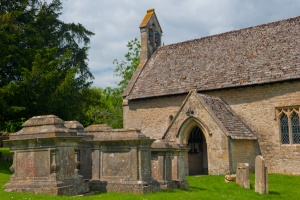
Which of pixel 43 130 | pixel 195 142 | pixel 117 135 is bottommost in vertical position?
pixel 195 142

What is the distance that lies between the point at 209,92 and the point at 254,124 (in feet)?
11.3

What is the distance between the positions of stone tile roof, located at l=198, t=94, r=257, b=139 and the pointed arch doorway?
3.16 m

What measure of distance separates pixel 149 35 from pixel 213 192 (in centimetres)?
1995

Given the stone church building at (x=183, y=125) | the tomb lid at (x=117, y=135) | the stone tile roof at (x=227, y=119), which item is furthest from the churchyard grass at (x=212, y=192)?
the stone tile roof at (x=227, y=119)

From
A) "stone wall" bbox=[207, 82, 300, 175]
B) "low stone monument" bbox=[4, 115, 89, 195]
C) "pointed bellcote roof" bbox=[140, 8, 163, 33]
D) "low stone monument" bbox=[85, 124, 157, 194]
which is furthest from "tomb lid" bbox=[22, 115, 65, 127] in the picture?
"pointed bellcote roof" bbox=[140, 8, 163, 33]

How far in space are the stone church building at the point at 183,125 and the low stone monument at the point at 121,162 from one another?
29 mm

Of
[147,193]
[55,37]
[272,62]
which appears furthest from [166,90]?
[147,193]

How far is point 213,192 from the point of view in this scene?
1308 centimetres

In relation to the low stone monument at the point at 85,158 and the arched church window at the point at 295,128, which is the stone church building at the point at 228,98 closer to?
the arched church window at the point at 295,128

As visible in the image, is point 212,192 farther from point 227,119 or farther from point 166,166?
point 227,119

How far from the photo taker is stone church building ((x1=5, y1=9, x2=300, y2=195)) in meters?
10.2

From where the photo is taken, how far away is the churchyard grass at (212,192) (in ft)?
31.6

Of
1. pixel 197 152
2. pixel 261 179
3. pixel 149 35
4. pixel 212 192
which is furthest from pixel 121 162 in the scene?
pixel 149 35

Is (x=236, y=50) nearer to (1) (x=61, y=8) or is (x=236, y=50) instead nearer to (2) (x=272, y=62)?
(2) (x=272, y=62)
